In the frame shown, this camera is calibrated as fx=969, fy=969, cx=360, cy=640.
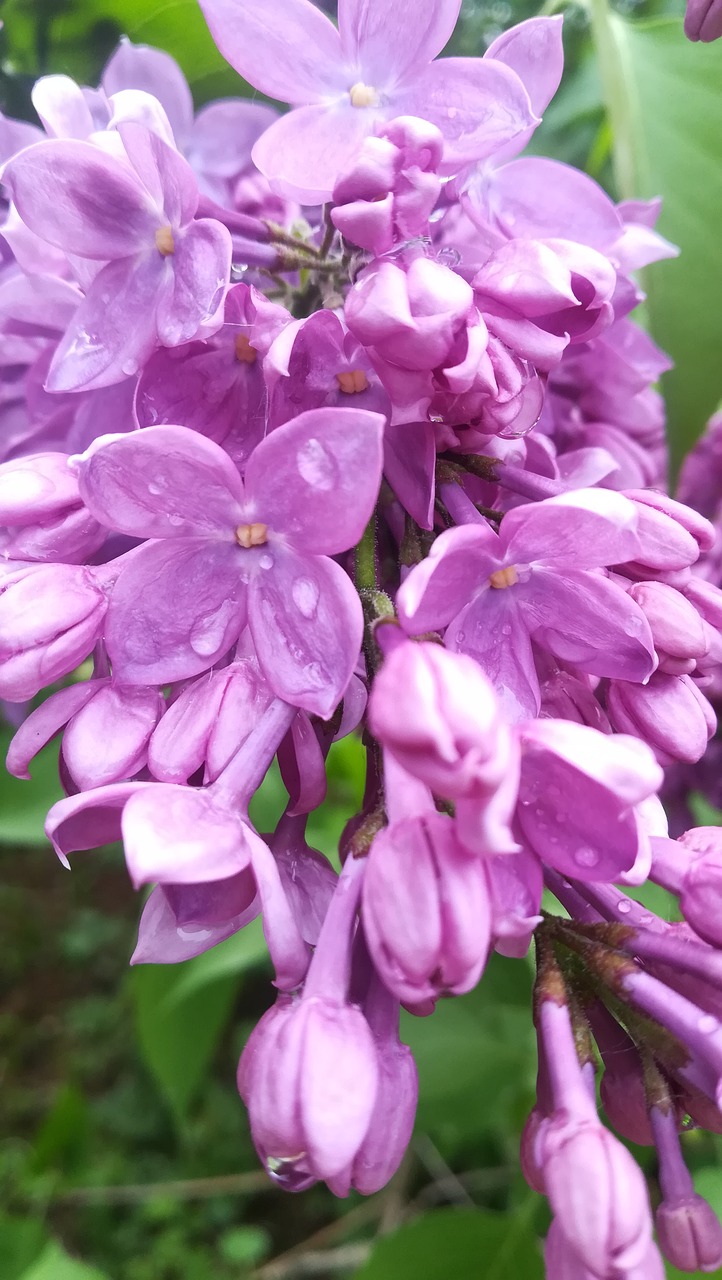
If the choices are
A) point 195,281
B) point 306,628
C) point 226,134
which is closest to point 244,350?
point 195,281

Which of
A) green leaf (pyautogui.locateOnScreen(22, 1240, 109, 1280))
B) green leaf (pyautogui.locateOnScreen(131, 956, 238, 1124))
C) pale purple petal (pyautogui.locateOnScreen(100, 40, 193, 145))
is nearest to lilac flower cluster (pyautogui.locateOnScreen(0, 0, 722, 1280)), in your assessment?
pale purple petal (pyautogui.locateOnScreen(100, 40, 193, 145))

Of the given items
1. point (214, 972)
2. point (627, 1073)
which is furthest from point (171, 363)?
point (214, 972)

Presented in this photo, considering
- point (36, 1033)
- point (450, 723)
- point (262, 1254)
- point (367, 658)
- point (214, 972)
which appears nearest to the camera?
point (450, 723)

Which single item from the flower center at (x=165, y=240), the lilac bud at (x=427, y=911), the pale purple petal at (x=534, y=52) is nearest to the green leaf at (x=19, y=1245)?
the lilac bud at (x=427, y=911)

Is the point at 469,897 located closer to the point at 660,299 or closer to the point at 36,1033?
the point at 660,299

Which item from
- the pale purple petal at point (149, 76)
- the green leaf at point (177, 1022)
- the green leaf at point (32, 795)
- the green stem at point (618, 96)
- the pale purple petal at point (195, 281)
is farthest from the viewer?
the green leaf at point (177, 1022)

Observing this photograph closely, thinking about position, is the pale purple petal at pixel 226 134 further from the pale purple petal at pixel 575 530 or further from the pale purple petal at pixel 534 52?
the pale purple petal at pixel 575 530

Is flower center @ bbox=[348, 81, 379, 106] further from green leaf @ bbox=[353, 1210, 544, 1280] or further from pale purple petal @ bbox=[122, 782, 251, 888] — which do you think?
green leaf @ bbox=[353, 1210, 544, 1280]
